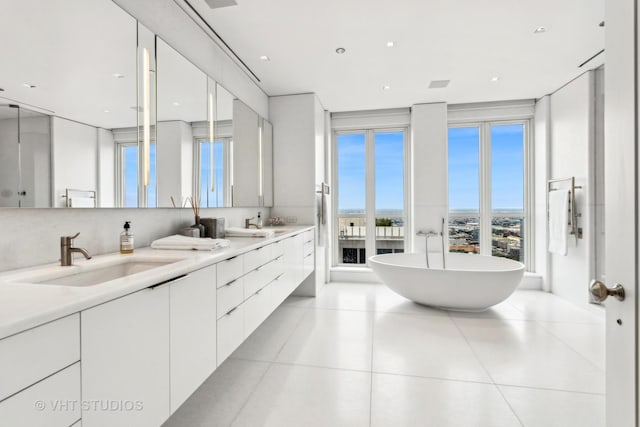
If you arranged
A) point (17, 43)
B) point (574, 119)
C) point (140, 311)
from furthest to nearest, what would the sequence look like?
point (574, 119) < point (17, 43) < point (140, 311)

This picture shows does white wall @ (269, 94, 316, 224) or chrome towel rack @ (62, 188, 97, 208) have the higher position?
white wall @ (269, 94, 316, 224)

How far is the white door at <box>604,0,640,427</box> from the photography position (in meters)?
0.71

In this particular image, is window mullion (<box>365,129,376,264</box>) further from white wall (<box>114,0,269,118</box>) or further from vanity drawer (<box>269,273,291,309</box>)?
vanity drawer (<box>269,273,291,309</box>)

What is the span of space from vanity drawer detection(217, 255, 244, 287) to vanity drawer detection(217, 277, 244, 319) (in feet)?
0.10

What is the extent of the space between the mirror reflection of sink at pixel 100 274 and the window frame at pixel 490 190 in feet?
13.5

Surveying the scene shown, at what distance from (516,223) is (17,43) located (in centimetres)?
549

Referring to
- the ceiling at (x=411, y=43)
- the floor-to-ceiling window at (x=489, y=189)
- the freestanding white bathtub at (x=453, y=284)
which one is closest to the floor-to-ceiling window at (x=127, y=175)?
the ceiling at (x=411, y=43)

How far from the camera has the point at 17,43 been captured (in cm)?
126

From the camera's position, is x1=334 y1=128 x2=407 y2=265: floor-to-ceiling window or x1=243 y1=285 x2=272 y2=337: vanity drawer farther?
x1=334 y1=128 x2=407 y2=265: floor-to-ceiling window

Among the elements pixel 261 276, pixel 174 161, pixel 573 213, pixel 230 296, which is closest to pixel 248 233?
pixel 261 276

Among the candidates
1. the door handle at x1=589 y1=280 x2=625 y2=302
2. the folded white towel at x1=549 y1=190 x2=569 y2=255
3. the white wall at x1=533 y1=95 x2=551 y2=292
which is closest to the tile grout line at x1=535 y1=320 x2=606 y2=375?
the folded white towel at x1=549 y1=190 x2=569 y2=255

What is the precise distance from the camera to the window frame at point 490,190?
463 centimetres

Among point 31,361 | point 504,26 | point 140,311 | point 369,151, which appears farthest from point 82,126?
point 369,151

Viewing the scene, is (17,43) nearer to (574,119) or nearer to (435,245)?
(435,245)
